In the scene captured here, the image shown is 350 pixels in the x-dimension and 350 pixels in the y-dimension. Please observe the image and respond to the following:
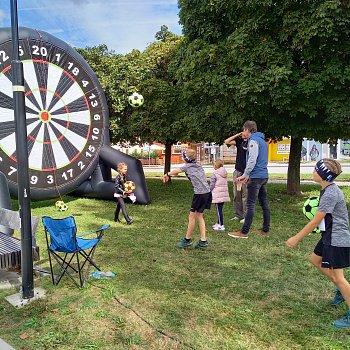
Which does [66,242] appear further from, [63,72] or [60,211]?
[63,72]

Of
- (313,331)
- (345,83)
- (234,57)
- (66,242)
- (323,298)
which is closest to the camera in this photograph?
(313,331)

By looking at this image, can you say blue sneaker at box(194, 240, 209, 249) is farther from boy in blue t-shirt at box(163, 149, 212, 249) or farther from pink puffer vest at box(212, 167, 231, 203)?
pink puffer vest at box(212, 167, 231, 203)

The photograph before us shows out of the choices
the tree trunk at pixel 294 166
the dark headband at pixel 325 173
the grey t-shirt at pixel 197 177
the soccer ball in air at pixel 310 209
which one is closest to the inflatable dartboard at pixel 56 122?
the grey t-shirt at pixel 197 177

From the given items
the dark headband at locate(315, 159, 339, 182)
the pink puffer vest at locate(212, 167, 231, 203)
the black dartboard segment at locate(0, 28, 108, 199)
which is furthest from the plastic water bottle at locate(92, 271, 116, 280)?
the black dartboard segment at locate(0, 28, 108, 199)

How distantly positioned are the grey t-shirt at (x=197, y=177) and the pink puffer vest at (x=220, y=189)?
1.52 m

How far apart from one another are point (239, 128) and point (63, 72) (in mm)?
4933

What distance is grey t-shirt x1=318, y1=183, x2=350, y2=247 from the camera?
11.2 feet

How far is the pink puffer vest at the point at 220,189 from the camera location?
7379 millimetres

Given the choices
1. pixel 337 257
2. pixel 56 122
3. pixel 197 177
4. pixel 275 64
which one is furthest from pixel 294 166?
pixel 337 257

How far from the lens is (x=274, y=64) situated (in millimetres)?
8742

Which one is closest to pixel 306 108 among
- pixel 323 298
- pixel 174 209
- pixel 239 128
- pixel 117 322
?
pixel 239 128

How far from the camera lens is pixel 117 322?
3.57 m

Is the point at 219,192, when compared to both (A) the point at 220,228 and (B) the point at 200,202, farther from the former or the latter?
(B) the point at 200,202

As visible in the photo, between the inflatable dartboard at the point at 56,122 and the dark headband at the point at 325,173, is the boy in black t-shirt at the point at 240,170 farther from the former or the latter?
the dark headband at the point at 325,173
